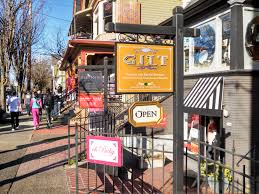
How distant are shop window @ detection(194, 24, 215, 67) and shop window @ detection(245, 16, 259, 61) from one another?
1355 mm

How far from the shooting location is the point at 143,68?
13.3ft

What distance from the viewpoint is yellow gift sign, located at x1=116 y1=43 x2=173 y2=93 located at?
3.94 m

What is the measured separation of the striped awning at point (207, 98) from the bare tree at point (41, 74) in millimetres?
66057

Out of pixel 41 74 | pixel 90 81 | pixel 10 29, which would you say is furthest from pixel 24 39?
pixel 41 74

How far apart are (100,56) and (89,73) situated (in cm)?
1001

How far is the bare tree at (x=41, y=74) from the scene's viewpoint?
75.9 m

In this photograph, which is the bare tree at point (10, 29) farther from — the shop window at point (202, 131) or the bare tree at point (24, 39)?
the shop window at point (202, 131)

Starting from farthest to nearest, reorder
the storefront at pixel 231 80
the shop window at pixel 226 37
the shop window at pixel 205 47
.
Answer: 1. the shop window at pixel 205 47
2. the shop window at pixel 226 37
3. the storefront at pixel 231 80

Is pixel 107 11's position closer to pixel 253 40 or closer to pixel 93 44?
pixel 93 44

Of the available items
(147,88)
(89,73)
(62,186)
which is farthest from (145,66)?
(89,73)

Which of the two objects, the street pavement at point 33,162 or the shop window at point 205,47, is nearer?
the street pavement at point 33,162

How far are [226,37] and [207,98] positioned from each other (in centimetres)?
160

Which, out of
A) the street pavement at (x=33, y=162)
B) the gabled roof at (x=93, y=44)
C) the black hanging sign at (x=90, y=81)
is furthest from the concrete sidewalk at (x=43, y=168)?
the gabled roof at (x=93, y=44)

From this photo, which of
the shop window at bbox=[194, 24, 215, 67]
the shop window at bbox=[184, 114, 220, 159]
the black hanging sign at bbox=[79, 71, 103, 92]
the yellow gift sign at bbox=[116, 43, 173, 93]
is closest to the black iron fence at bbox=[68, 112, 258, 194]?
the shop window at bbox=[184, 114, 220, 159]
